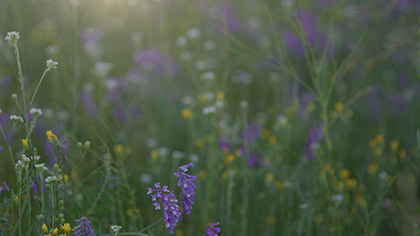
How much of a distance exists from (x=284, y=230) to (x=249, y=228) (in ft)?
0.63

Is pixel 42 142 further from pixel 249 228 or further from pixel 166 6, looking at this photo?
pixel 166 6

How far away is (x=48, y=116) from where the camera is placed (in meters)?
2.48

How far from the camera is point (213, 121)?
2031mm

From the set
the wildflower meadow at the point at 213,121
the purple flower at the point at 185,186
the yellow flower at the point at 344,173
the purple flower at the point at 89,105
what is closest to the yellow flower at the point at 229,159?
the wildflower meadow at the point at 213,121

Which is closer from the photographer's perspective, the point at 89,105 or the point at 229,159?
the point at 229,159

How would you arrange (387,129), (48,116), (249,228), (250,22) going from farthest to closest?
1. (250,22)
2. (387,129)
3. (48,116)
4. (249,228)

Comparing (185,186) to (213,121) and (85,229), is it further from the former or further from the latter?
(213,121)

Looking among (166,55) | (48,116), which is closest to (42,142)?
(48,116)

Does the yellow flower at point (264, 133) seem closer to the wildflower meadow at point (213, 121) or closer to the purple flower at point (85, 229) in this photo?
the wildflower meadow at point (213, 121)

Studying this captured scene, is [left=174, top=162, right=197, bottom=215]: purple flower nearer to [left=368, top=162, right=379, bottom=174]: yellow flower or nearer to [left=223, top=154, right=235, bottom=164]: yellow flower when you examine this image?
[left=223, top=154, right=235, bottom=164]: yellow flower

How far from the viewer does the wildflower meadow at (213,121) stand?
164 cm

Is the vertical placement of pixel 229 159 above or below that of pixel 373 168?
above

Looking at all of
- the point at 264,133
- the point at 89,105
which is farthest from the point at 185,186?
Result: the point at 89,105

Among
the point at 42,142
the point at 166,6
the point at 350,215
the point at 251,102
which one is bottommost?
the point at 350,215
